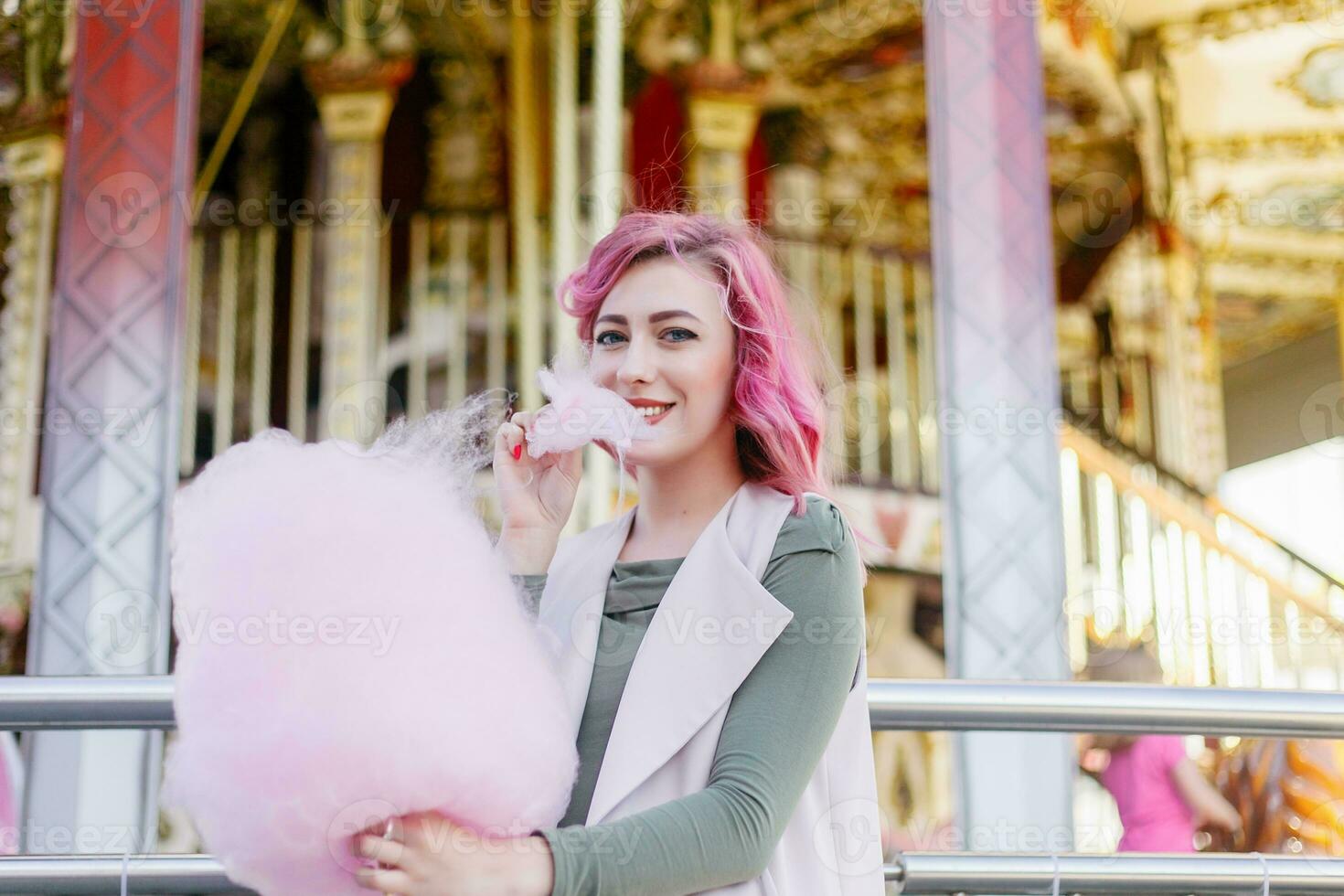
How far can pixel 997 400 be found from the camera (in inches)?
130

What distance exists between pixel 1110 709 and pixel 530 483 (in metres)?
0.70

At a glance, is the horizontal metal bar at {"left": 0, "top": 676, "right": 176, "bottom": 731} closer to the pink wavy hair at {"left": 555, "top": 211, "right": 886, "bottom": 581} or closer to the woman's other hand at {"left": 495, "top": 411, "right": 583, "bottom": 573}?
the woman's other hand at {"left": 495, "top": 411, "right": 583, "bottom": 573}

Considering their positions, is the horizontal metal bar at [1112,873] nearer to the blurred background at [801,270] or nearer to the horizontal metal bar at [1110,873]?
the horizontal metal bar at [1110,873]

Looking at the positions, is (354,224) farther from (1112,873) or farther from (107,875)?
(1112,873)

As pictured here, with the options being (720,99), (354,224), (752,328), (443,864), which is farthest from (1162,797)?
(354,224)

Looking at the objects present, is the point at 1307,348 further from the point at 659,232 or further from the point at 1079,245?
the point at 659,232

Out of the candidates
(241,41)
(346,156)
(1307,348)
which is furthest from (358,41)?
(1307,348)

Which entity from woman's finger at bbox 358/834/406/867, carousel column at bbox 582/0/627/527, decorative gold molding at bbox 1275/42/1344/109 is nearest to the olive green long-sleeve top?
woman's finger at bbox 358/834/406/867

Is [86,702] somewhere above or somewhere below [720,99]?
below

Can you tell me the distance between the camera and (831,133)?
7797 mm

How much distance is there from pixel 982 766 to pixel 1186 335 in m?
5.96

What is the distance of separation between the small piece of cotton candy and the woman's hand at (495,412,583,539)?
0.6 inches

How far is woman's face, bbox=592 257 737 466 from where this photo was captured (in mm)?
1187

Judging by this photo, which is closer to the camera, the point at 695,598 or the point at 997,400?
the point at 695,598
